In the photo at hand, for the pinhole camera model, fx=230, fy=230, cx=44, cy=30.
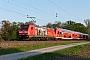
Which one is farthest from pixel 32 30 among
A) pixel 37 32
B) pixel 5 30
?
pixel 5 30

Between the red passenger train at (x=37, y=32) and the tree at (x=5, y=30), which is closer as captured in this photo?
the red passenger train at (x=37, y=32)

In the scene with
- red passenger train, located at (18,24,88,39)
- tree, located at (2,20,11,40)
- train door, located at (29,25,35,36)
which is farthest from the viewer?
tree, located at (2,20,11,40)

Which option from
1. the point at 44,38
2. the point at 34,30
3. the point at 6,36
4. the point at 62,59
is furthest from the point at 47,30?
the point at 62,59

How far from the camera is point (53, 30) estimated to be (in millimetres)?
61625

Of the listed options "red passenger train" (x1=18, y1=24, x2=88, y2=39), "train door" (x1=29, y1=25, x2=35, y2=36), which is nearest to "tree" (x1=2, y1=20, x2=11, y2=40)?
"red passenger train" (x1=18, y1=24, x2=88, y2=39)

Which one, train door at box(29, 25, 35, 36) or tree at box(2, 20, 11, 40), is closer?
train door at box(29, 25, 35, 36)

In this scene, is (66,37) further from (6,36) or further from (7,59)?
(7,59)

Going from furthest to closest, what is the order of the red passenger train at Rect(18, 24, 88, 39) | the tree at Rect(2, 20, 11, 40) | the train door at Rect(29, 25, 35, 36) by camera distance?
1. the tree at Rect(2, 20, 11, 40)
2. the train door at Rect(29, 25, 35, 36)
3. the red passenger train at Rect(18, 24, 88, 39)

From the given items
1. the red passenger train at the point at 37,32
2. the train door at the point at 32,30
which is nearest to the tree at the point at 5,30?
the red passenger train at the point at 37,32

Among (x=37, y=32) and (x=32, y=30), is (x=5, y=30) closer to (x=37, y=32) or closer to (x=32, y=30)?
(x=37, y=32)

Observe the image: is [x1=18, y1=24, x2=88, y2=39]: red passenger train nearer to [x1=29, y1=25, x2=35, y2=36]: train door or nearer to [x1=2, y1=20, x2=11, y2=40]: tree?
[x1=29, y1=25, x2=35, y2=36]: train door

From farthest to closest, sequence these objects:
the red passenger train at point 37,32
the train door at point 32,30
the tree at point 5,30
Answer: the tree at point 5,30 → the train door at point 32,30 → the red passenger train at point 37,32

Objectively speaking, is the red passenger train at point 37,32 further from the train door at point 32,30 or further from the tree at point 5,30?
the tree at point 5,30

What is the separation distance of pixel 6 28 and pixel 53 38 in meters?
17.1
